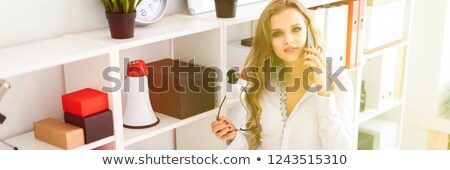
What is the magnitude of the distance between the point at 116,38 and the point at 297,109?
24.6 inches

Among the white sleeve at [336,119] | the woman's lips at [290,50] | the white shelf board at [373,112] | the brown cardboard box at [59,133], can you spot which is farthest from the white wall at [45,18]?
the white shelf board at [373,112]

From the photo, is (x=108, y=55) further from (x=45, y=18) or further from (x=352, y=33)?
(x=352, y=33)

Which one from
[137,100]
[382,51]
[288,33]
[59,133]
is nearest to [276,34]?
[288,33]

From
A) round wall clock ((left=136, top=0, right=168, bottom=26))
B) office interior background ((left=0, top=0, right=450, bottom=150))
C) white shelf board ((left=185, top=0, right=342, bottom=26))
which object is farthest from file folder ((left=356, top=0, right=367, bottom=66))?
round wall clock ((left=136, top=0, right=168, bottom=26))

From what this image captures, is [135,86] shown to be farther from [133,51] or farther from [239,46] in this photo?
[239,46]

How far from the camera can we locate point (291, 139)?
195 cm

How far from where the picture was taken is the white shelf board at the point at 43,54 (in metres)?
1.52

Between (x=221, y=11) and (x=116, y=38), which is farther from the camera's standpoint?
(x=221, y=11)

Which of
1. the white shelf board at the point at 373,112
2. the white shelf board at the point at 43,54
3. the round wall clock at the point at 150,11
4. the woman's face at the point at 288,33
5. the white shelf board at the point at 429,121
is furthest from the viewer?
the white shelf board at the point at 429,121

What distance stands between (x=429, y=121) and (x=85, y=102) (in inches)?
85.8

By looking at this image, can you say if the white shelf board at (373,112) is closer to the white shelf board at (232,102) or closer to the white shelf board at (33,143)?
the white shelf board at (232,102)

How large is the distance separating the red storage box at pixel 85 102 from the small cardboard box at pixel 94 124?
0.6 inches

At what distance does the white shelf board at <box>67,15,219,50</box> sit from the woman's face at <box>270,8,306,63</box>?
26 centimetres

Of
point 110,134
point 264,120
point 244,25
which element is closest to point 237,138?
point 264,120
